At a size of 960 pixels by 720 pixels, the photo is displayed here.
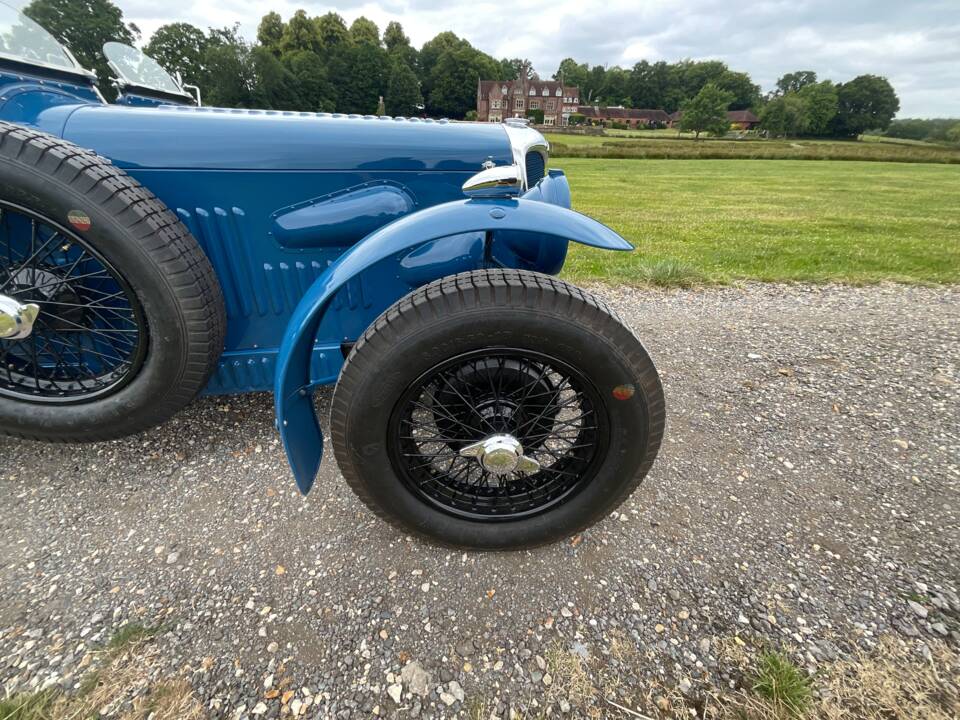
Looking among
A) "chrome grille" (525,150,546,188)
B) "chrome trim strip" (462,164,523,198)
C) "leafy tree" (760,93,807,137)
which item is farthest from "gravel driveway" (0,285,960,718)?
"leafy tree" (760,93,807,137)

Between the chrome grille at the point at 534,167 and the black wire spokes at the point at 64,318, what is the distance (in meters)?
2.01

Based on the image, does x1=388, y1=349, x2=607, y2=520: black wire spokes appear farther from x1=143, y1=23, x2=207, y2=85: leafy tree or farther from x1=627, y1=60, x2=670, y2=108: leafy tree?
x1=627, y1=60, x2=670, y2=108: leafy tree

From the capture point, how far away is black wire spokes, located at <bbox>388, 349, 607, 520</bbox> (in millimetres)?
1590

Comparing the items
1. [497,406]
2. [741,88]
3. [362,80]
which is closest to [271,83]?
[362,80]

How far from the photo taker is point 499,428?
5.63 ft

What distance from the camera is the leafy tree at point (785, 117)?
59.6 metres

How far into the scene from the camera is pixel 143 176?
1925mm

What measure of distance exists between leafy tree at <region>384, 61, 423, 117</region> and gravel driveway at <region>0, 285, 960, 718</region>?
56.6m

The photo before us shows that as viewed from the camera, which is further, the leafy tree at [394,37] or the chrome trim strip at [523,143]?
the leafy tree at [394,37]

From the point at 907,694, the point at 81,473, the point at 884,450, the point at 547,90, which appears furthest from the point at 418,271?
the point at 547,90

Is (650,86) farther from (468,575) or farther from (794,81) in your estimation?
(468,575)

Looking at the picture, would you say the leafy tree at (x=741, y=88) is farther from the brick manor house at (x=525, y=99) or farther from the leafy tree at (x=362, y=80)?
the leafy tree at (x=362, y=80)

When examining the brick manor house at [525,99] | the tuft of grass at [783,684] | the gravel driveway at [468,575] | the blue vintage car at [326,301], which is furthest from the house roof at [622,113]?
the tuft of grass at [783,684]

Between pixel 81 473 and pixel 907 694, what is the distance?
3.25 m
